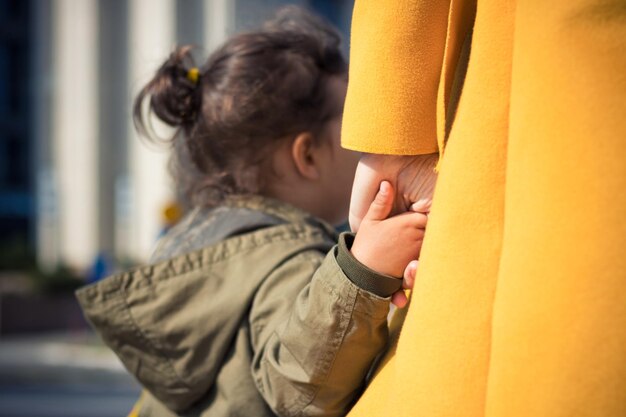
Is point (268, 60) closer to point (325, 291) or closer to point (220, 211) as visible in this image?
point (220, 211)

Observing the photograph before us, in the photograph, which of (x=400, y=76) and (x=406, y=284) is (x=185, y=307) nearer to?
(x=406, y=284)

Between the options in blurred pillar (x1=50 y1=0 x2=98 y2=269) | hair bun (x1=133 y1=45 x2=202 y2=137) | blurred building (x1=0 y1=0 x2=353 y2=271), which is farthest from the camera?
blurred pillar (x1=50 y1=0 x2=98 y2=269)

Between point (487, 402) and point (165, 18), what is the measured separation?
1770 cm

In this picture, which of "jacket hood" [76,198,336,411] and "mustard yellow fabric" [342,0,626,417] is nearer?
"mustard yellow fabric" [342,0,626,417]

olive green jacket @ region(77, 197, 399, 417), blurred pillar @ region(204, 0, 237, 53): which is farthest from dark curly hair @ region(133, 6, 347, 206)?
blurred pillar @ region(204, 0, 237, 53)

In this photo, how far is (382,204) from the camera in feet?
3.70

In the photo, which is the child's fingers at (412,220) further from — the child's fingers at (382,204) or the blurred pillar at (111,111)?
the blurred pillar at (111,111)

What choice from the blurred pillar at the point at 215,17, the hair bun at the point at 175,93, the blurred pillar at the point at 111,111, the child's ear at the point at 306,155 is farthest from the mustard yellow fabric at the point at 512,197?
the blurred pillar at the point at 111,111

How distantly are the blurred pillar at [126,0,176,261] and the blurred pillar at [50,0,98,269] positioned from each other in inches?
43.9

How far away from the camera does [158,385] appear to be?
1503 mm

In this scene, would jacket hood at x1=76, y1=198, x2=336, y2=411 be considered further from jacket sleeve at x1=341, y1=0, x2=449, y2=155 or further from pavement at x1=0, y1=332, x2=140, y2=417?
pavement at x1=0, y1=332, x2=140, y2=417

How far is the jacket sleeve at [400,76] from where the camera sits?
1.00 meters

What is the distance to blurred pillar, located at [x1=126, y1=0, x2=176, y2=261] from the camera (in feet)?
58.1

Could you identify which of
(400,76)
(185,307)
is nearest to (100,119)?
(185,307)
